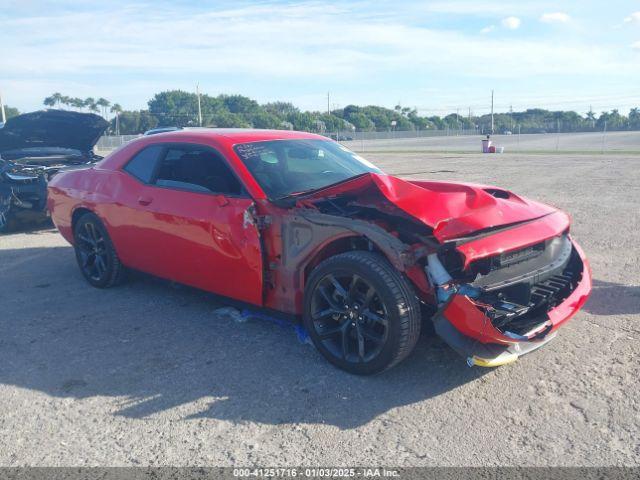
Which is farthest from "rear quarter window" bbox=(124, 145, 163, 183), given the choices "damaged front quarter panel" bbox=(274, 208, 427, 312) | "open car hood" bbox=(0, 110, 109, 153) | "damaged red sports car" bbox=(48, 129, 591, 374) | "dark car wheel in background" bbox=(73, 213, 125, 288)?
"open car hood" bbox=(0, 110, 109, 153)

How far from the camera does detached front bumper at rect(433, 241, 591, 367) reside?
3.24 m

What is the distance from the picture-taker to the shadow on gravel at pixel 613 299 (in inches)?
186

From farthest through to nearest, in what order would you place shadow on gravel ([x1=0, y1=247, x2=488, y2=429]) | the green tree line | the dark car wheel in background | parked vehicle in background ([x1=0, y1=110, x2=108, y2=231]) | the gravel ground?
1. the green tree line
2. the gravel ground
3. parked vehicle in background ([x1=0, y1=110, x2=108, y2=231])
4. the dark car wheel in background
5. shadow on gravel ([x1=0, y1=247, x2=488, y2=429])

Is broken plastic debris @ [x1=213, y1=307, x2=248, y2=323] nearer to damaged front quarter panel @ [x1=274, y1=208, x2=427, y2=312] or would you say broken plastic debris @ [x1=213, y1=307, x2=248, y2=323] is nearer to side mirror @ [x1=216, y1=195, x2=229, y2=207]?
damaged front quarter panel @ [x1=274, y1=208, x2=427, y2=312]

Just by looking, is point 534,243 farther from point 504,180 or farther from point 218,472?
point 504,180

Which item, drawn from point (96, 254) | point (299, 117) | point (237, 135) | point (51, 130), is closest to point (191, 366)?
point (237, 135)

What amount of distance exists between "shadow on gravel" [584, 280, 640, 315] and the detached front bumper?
1.55m

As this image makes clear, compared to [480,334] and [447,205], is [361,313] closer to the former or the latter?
[480,334]

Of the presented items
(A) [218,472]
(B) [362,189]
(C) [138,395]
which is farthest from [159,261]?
(A) [218,472]

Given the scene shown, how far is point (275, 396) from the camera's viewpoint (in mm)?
3479

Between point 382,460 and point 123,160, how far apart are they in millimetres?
3922

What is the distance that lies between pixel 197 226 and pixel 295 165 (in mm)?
944

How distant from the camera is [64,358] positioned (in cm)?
412

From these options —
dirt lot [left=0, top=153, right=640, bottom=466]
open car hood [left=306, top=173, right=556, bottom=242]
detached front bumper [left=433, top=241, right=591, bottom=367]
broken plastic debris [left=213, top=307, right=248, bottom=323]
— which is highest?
open car hood [left=306, top=173, right=556, bottom=242]
